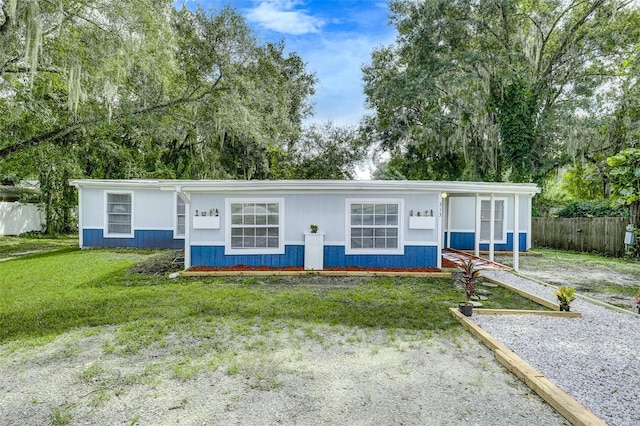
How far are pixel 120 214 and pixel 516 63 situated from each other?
15.2m

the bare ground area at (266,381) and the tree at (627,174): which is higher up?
the tree at (627,174)

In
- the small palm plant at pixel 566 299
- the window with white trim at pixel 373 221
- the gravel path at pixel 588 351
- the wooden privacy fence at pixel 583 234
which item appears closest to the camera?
the gravel path at pixel 588 351

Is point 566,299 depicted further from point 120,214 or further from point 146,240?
point 120,214

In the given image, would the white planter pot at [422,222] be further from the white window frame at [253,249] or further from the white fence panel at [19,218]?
the white fence panel at [19,218]

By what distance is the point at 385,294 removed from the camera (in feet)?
19.4

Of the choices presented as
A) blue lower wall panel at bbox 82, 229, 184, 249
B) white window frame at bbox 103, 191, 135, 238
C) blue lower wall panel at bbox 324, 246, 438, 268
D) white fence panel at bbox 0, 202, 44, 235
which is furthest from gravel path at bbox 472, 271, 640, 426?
white fence panel at bbox 0, 202, 44, 235

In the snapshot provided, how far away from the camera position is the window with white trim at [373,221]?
800 centimetres

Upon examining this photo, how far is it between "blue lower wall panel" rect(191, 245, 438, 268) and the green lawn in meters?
0.88

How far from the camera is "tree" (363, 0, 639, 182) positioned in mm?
A: 12758

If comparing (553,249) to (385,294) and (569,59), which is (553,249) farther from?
(385,294)

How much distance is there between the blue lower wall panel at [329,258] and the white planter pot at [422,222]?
1.68 feet

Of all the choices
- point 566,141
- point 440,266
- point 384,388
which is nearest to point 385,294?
point 440,266

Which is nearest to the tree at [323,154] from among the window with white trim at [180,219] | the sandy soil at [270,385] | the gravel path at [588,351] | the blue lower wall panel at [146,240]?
the window with white trim at [180,219]

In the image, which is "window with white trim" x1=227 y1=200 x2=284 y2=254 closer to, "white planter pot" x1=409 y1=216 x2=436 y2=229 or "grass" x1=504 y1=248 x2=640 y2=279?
"white planter pot" x1=409 y1=216 x2=436 y2=229
